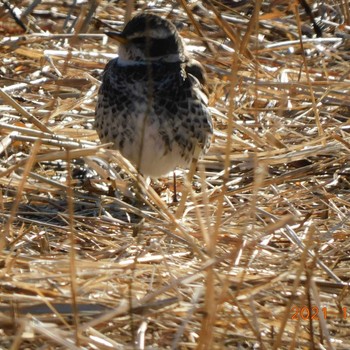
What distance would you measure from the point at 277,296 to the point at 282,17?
4.68 metres

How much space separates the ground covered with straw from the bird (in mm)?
214

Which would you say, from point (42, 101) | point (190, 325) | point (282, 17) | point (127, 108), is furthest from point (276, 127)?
point (190, 325)

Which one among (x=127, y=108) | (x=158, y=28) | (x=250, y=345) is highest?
(x=158, y=28)

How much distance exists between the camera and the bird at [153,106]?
5.85 metres

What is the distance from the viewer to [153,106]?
5844 millimetres

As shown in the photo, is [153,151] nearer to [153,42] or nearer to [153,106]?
[153,106]

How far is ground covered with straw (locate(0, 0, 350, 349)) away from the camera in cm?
378

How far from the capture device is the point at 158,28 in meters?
6.16

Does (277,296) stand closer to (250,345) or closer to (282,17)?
(250,345)

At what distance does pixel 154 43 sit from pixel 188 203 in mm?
939
